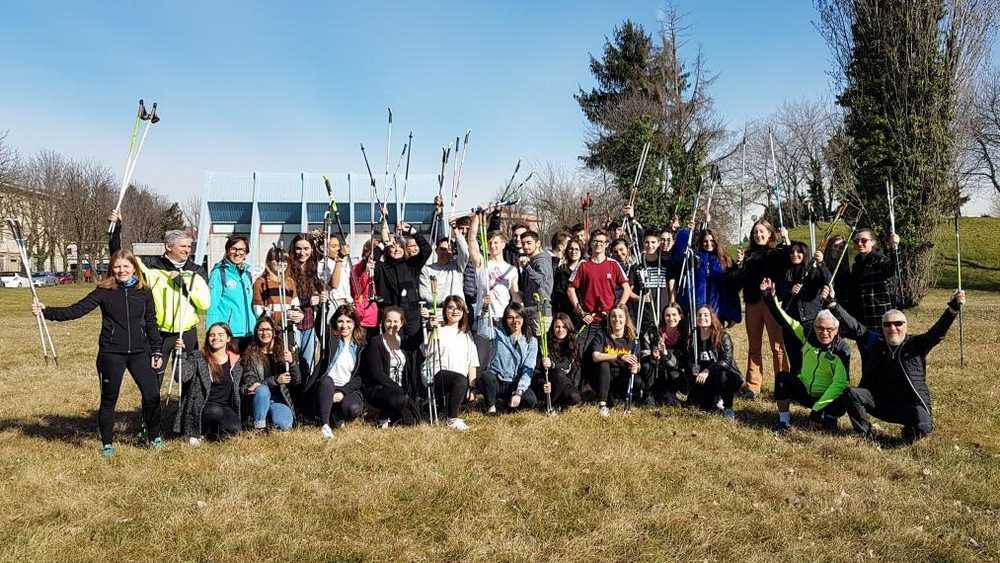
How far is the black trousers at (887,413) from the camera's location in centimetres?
555

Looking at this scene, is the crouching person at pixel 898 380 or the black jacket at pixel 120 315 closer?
the black jacket at pixel 120 315

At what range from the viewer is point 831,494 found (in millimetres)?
4500

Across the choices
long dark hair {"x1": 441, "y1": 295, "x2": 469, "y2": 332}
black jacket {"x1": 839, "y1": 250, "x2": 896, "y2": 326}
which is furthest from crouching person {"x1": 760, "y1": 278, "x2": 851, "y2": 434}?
long dark hair {"x1": 441, "y1": 295, "x2": 469, "y2": 332}

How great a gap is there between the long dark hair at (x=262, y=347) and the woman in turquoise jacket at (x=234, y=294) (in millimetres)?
150

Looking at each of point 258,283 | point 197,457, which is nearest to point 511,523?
point 197,457

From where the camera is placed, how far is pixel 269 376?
611 cm

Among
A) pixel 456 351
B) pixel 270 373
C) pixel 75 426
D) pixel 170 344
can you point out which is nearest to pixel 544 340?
pixel 456 351

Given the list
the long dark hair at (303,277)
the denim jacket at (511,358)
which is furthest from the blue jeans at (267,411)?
the denim jacket at (511,358)

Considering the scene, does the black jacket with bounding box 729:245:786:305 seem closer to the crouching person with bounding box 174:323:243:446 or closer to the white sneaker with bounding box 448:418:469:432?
the white sneaker with bounding box 448:418:469:432

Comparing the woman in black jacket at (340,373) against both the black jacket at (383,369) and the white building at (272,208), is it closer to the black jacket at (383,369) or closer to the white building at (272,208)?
the black jacket at (383,369)

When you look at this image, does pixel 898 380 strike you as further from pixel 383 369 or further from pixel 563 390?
pixel 383 369

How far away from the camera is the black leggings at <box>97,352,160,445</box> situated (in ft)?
A: 17.5

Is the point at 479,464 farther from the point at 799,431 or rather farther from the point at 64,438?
the point at 64,438

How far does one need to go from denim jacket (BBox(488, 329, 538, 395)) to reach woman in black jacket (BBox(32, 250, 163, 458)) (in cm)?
314
